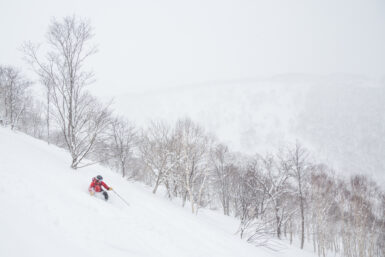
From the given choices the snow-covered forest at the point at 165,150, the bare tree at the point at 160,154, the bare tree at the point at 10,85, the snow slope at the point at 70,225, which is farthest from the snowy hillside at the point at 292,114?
the snow slope at the point at 70,225

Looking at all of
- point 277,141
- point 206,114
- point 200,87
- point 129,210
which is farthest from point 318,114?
point 129,210

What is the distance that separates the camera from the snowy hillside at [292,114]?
8744 cm

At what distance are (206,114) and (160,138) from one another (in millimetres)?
129178

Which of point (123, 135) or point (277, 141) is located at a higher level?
point (277, 141)

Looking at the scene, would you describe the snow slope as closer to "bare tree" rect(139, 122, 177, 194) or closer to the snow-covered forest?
the snow-covered forest

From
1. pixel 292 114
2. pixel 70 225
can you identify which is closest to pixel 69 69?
pixel 70 225

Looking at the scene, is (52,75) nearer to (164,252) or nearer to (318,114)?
(164,252)

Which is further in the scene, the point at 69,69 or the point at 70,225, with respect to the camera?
the point at 69,69

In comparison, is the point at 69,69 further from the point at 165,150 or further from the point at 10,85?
the point at 10,85

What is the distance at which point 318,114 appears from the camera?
119375 mm

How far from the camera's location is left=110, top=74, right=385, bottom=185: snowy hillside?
87.4m

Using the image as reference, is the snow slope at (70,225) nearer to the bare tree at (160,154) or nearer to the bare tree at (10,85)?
the bare tree at (160,154)

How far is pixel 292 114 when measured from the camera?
127 meters

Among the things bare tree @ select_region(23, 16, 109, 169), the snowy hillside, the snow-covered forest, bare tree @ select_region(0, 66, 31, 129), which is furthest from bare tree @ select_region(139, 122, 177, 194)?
the snowy hillside
